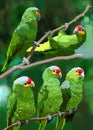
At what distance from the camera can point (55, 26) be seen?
232 cm

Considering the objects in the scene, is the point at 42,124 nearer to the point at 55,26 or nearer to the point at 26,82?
the point at 26,82

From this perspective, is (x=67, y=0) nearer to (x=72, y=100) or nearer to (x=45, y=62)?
(x=45, y=62)

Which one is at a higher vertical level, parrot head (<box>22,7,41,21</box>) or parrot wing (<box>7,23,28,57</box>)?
parrot head (<box>22,7,41,21</box>)

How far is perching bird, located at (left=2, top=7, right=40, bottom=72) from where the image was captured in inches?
87.4

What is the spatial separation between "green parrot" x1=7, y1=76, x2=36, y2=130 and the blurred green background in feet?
0.32

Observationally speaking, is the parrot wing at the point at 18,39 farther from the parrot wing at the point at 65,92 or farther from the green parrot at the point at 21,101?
the parrot wing at the point at 65,92

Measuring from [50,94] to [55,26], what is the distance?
0.36 m

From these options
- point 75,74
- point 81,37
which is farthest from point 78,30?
point 75,74

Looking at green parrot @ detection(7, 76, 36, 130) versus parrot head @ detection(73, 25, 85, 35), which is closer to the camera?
green parrot @ detection(7, 76, 36, 130)

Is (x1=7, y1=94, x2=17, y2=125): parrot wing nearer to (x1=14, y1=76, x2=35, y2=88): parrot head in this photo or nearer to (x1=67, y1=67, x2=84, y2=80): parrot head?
(x1=14, y1=76, x2=35, y2=88): parrot head

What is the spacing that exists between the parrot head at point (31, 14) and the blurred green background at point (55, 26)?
0.20 feet

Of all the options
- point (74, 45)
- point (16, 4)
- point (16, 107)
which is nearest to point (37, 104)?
point (16, 107)

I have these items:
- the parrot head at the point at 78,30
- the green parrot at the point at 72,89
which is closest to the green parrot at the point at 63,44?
the parrot head at the point at 78,30

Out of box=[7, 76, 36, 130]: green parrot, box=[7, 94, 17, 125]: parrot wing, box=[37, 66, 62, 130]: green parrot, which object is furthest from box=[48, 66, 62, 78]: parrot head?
box=[7, 94, 17, 125]: parrot wing
